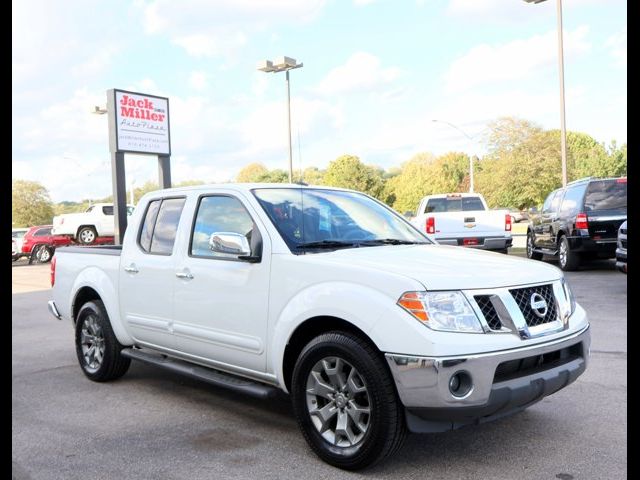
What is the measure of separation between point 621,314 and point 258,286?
20.7ft

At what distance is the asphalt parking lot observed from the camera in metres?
3.81

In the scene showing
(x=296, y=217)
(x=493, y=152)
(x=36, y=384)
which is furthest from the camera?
(x=493, y=152)

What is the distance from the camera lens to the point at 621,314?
28.5ft

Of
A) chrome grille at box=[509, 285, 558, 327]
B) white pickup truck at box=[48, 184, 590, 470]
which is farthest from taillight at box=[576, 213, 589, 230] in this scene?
chrome grille at box=[509, 285, 558, 327]

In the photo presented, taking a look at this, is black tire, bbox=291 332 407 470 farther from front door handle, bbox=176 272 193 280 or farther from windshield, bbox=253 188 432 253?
front door handle, bbox=176 272 193 280

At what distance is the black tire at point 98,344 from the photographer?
5883mm

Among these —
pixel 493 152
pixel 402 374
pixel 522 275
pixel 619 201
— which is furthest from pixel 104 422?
pixel 493 152

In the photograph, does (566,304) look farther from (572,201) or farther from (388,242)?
(572,201)

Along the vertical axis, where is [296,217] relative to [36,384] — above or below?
above

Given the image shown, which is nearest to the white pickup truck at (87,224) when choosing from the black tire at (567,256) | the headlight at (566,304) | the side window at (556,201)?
the side window at (556,201)

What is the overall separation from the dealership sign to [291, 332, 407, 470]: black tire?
17785 mm

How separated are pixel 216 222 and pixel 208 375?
3.81 ft
